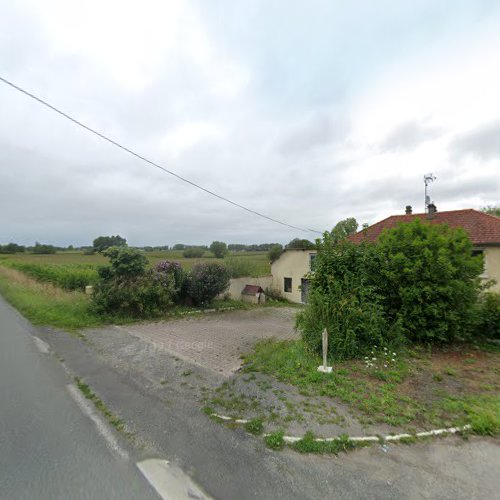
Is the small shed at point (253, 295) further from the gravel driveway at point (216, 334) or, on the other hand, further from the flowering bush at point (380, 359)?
the flowering bush at point (380, 359)

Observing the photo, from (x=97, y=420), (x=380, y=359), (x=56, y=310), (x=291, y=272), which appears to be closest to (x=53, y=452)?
(x=97, y=420)

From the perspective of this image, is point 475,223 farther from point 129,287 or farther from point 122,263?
point 122,263

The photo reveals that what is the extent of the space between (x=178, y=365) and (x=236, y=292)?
11975mm

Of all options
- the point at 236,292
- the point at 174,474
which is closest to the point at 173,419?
the point at 174,474

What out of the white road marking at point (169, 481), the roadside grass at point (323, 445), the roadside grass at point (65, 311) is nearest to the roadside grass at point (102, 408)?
the white road marking at point (169, 481)

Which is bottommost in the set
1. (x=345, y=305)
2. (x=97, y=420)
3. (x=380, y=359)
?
(x=97, y=420)

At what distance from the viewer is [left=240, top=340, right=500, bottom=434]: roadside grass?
142 inches

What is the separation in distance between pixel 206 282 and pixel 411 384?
10.3m

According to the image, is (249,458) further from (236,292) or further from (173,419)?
(236,292)

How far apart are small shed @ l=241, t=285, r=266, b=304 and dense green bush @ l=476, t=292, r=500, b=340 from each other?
1207 cm

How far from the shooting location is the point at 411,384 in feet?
15.3

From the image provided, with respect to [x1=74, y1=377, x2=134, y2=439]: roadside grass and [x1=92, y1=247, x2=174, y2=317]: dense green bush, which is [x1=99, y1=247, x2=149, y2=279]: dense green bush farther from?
[x1=74, y1=377, x2=134, y2=439]: roadside grass

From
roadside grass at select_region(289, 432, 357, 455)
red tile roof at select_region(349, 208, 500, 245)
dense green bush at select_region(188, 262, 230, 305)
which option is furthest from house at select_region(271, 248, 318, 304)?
roadside grass at select_region(289, 432, 357, 455)

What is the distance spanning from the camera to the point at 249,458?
2.91 m
